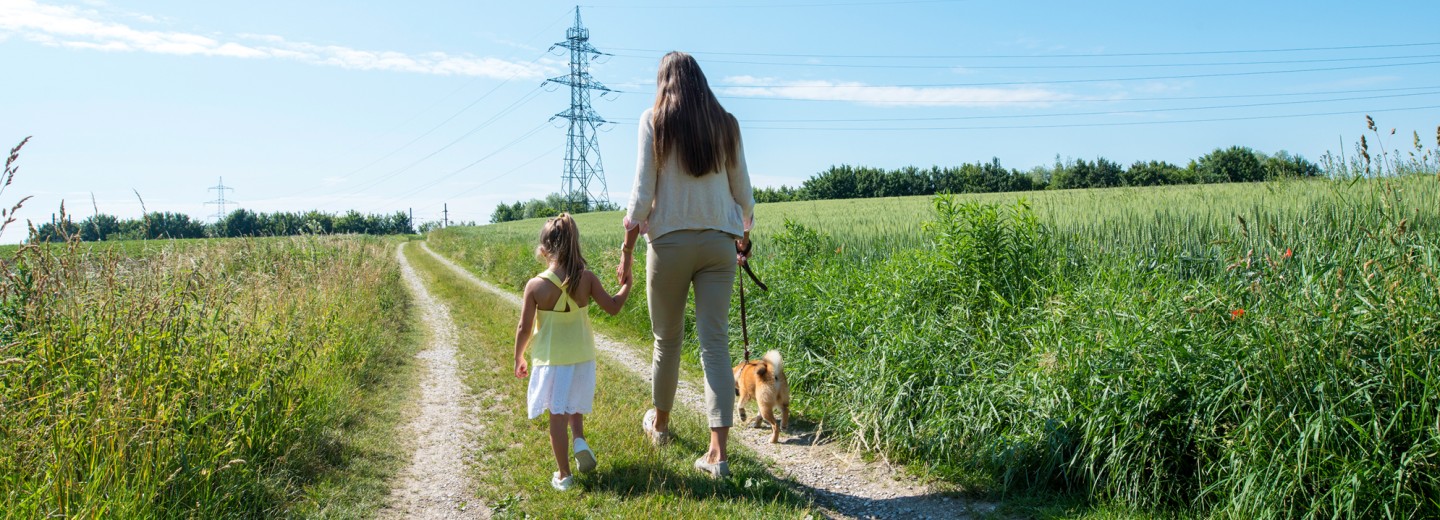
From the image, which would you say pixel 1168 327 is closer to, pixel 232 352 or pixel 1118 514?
pixel 1118 514

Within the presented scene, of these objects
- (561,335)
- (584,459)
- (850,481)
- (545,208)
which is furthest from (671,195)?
(545,208)

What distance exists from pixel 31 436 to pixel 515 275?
47.2 feet

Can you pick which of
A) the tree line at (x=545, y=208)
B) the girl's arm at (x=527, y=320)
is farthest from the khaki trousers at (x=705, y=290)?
the tree line at (x=545, y=208)

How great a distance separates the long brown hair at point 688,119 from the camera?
153 inches

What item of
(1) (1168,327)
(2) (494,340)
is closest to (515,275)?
(2) (494,340)

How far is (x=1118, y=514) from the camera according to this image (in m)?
3.56

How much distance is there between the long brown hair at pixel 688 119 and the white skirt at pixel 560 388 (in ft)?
4.10

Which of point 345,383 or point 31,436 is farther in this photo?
point 345,383

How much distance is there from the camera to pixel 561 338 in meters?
4.21

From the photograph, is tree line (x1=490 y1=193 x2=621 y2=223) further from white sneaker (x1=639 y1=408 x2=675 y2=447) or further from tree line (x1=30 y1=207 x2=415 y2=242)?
white sneaker (x1=639 y1=408 x2=675 y2=447)

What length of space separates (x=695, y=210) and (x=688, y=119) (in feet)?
1.51

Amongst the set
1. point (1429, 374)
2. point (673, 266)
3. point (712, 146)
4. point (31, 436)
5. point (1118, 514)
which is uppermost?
point (712, 146)

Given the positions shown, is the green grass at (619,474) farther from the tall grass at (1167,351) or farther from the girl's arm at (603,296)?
the tall grass at (1167,351)

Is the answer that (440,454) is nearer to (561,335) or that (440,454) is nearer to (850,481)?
(561,335)
